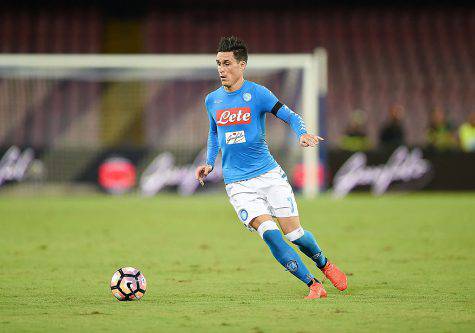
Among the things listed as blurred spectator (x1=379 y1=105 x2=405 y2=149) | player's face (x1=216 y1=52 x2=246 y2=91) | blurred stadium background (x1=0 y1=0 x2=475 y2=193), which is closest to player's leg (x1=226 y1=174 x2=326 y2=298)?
player's face (x1=216 y1=52 x2=246 y2=91)

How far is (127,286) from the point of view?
21.5 feet

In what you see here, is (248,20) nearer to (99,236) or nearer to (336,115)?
(336,115)

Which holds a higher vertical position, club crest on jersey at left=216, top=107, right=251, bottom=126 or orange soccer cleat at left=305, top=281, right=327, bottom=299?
club crest on jersey at left=216, top=107, right=251, bottom=126

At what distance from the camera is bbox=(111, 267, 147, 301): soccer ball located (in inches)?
258

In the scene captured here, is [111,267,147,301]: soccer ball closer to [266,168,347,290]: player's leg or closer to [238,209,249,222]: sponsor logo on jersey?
[238,209,249,222]: sponsor logo on jersey

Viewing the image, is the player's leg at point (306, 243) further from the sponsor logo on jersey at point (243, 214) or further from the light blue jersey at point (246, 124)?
the light blue jersey at point (246, 124)

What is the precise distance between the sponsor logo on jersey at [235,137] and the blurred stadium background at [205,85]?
40.2 ft

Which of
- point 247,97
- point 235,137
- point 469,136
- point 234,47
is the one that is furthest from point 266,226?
point 469,136

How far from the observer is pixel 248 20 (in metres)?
27.8

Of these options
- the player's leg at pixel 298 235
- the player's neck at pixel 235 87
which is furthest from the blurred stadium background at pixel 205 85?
the player's leg at pixel 298 235

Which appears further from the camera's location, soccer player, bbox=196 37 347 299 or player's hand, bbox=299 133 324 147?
soccer player, bbox=196 37 347 299

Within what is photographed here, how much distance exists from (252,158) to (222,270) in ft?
6.99

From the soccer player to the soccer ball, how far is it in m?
0.91

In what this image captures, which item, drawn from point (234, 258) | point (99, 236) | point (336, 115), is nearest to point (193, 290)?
point (234, 258)
